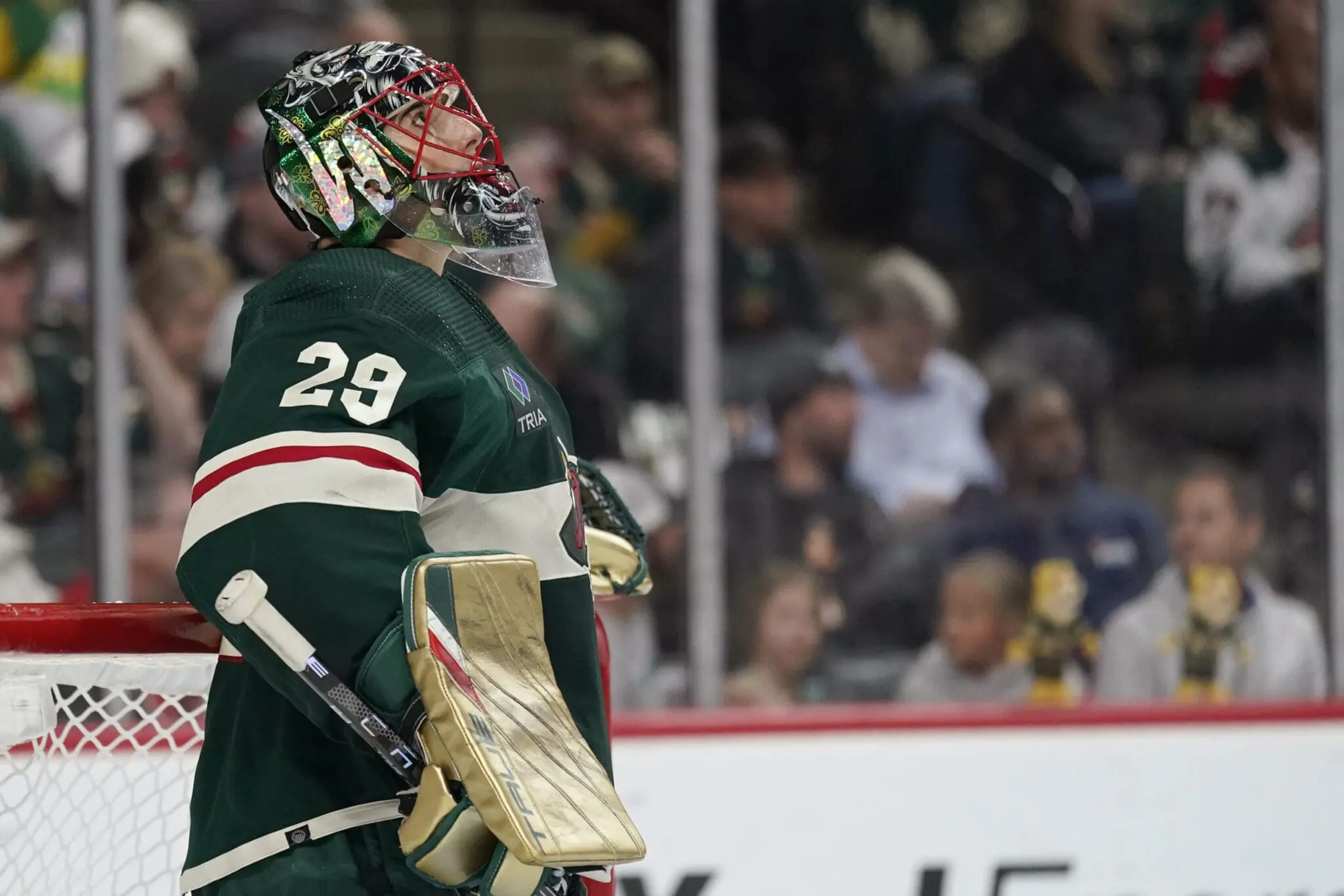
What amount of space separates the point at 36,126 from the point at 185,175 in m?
0.26

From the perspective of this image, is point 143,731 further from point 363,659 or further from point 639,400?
point 639,400

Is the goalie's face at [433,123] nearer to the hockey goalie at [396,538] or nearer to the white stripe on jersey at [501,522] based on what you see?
the hockey goalie at [396,538]

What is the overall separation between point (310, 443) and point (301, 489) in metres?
0.03

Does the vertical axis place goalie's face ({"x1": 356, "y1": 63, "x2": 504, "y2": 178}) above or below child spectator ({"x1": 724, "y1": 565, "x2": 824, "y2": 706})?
above

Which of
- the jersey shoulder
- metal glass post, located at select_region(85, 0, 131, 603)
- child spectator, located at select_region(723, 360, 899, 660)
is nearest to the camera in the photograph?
the jersey shoulder

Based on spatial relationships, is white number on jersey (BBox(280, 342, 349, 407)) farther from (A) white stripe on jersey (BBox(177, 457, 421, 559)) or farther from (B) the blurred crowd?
(B) the blurred crowd

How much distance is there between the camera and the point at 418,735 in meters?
1.17

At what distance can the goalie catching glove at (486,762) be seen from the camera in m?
1.14

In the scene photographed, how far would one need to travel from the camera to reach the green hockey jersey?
46.7 inches

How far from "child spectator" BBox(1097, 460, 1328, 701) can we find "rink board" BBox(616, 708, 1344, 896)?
47 centimetres

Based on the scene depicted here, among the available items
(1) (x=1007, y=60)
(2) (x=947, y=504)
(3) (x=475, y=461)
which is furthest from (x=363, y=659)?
(1) (x=1007, y=60)

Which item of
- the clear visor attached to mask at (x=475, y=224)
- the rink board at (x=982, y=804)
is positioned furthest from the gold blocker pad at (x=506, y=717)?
the rink board at (x=982, y=804)

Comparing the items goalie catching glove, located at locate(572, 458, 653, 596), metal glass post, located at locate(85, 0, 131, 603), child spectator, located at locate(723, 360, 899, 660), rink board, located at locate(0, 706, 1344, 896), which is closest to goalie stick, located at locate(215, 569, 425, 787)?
goalie catching glove, located at locate(572, 458, 653, 596)

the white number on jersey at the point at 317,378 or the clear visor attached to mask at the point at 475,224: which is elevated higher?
the clear visor attached to mask at the point at 475,224
